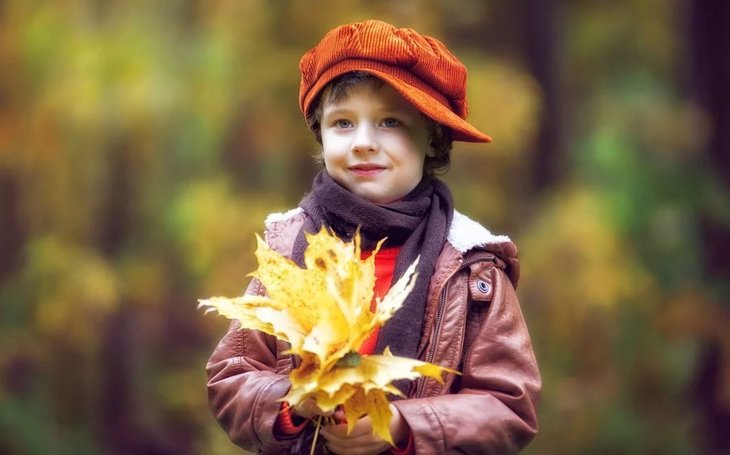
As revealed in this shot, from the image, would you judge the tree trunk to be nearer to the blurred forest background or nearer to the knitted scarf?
the blurred forest background

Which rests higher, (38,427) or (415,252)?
(415,252)

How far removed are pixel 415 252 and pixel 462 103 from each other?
36 centimetres

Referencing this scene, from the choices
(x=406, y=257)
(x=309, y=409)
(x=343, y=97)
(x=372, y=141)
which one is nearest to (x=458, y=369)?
(x=406, y=257)

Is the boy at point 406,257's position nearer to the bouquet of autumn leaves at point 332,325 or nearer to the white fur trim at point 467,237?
the white fur trim at point 467,237

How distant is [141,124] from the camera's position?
9.42 meters

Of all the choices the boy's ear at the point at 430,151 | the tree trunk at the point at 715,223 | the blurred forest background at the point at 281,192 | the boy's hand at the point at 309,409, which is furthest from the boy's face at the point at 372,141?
the tree trunk at the point at 715,223

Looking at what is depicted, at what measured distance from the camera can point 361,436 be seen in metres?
2.35

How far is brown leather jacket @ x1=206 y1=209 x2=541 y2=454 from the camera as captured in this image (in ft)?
7.94

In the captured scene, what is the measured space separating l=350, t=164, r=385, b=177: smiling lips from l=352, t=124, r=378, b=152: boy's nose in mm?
38

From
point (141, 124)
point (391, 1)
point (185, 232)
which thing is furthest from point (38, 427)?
point (391, 1)

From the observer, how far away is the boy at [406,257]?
246 cm

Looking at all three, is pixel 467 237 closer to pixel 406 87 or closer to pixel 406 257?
pixel 406 257

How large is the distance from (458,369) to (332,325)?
420 mm

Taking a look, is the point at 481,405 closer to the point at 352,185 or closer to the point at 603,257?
the point at 352,185
